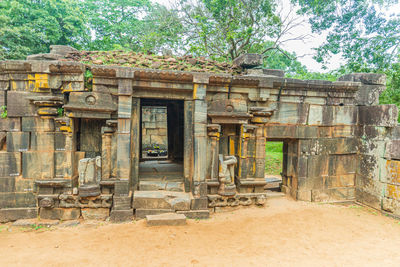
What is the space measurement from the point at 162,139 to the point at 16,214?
1056cm

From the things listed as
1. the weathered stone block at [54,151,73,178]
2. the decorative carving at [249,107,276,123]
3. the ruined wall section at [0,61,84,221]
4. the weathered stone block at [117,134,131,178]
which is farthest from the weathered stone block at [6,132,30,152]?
the decorative carving at [249,107,276,123]

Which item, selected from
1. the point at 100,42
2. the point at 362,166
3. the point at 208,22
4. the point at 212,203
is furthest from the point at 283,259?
the point at 100,42

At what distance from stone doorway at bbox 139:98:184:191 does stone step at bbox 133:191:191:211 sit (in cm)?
43

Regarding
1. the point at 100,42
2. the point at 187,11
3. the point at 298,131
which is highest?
the point at 187,11

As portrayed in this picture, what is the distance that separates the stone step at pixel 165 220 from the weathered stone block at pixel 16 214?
8.79 ft

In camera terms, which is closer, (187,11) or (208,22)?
(208,22)

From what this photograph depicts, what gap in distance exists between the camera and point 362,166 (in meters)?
7.09

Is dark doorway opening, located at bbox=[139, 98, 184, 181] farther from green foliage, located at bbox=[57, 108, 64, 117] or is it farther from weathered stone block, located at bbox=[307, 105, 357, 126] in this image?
weathered stone block, located at bbox=[307, 105, 357, 126]

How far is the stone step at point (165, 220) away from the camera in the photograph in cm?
514

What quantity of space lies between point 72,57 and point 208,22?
28.3 ft

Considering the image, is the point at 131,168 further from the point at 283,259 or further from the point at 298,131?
the point at 298,131

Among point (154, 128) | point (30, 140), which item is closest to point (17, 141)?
point (30, 140)

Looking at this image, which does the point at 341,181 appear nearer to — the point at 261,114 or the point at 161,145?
the point at 261,114

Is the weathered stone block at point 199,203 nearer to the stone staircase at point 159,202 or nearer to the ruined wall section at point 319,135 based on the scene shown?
the stone staircase at point 159,202
